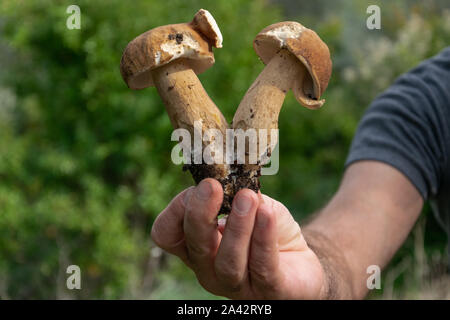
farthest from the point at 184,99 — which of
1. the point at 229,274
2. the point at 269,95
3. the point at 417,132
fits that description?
the point at 417,132

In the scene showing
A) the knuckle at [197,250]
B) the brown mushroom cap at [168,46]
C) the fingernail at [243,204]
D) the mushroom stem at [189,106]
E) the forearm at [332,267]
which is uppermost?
the brown mushroom cap at [168,46]

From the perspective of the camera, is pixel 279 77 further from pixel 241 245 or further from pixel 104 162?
pixel 104 162

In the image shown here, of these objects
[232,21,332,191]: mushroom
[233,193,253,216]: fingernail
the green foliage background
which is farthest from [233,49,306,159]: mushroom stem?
the green foliage background

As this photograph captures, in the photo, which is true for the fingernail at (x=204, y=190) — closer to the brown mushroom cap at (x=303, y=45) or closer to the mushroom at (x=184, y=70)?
the mushroom at (x=184, y=70)

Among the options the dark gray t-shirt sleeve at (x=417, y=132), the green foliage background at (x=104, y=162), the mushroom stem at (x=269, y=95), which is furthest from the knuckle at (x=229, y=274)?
the green foliage background at (x=104, y=162)

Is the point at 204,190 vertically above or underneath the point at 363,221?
above

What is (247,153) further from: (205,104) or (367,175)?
(367,175)

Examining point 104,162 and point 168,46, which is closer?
point 168,46
